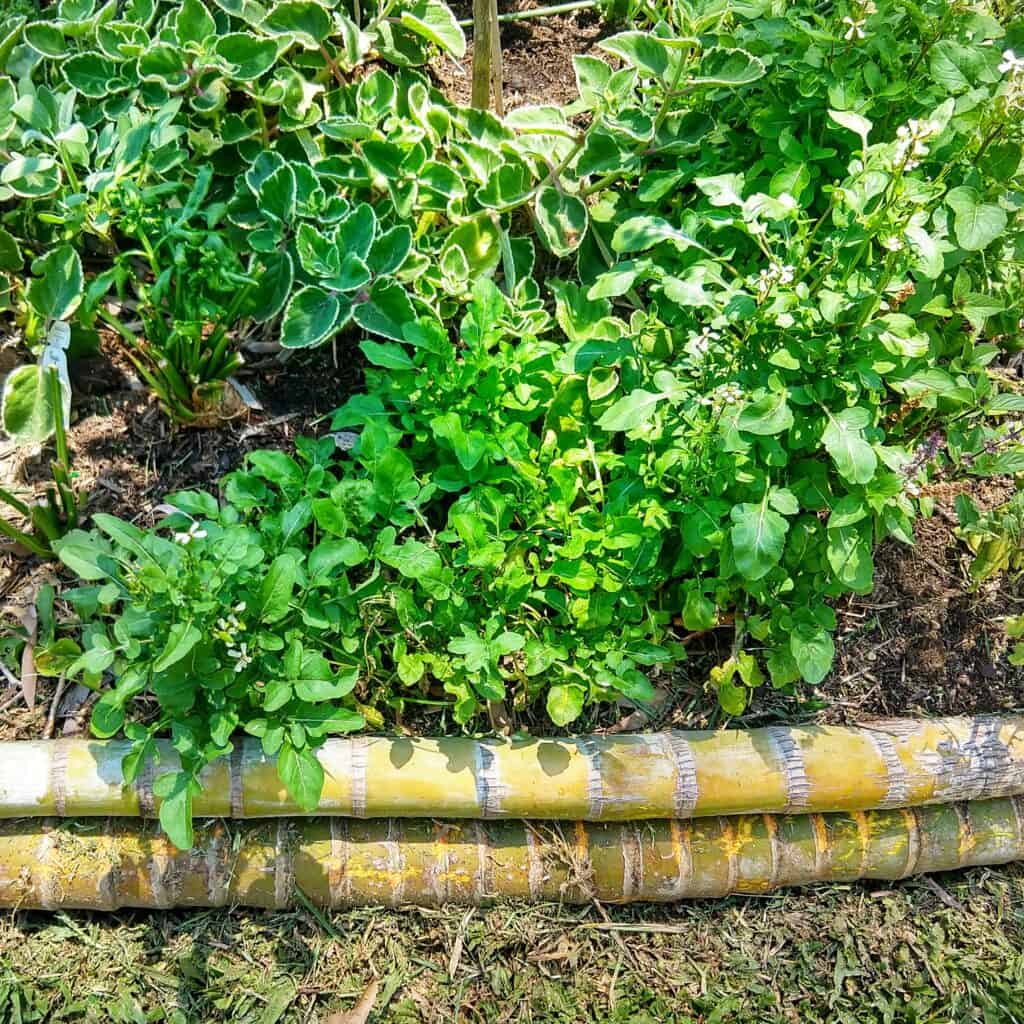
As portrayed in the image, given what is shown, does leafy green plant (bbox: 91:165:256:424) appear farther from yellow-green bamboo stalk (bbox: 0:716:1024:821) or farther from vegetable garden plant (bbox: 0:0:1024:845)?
yellow-green bamboo stalk (bbox: 0:716:1024:821)

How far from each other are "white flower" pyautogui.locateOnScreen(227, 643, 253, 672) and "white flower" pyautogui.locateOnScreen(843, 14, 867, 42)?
5.98 ft

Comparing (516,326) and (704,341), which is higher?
(704,341)

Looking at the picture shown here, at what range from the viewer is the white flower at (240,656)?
73.5 inches

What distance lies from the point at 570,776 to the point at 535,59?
230cm

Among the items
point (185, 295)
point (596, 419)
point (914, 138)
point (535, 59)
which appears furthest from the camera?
point (535, 59)

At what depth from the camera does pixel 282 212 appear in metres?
2.35

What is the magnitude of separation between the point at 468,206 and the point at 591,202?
0.35m

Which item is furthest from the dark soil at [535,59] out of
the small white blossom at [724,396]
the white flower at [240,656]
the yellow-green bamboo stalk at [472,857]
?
the yellow-green bamboo stalk at [472,857]

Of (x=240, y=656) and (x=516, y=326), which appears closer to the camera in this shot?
(x=240, y=656)

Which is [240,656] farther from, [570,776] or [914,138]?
[914,138]

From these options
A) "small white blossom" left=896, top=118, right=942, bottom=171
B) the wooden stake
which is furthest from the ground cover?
the wooden stake

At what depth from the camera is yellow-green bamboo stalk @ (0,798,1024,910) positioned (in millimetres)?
2082

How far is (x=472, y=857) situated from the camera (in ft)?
7.04

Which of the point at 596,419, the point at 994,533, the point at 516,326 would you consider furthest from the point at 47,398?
the point at 994,533
